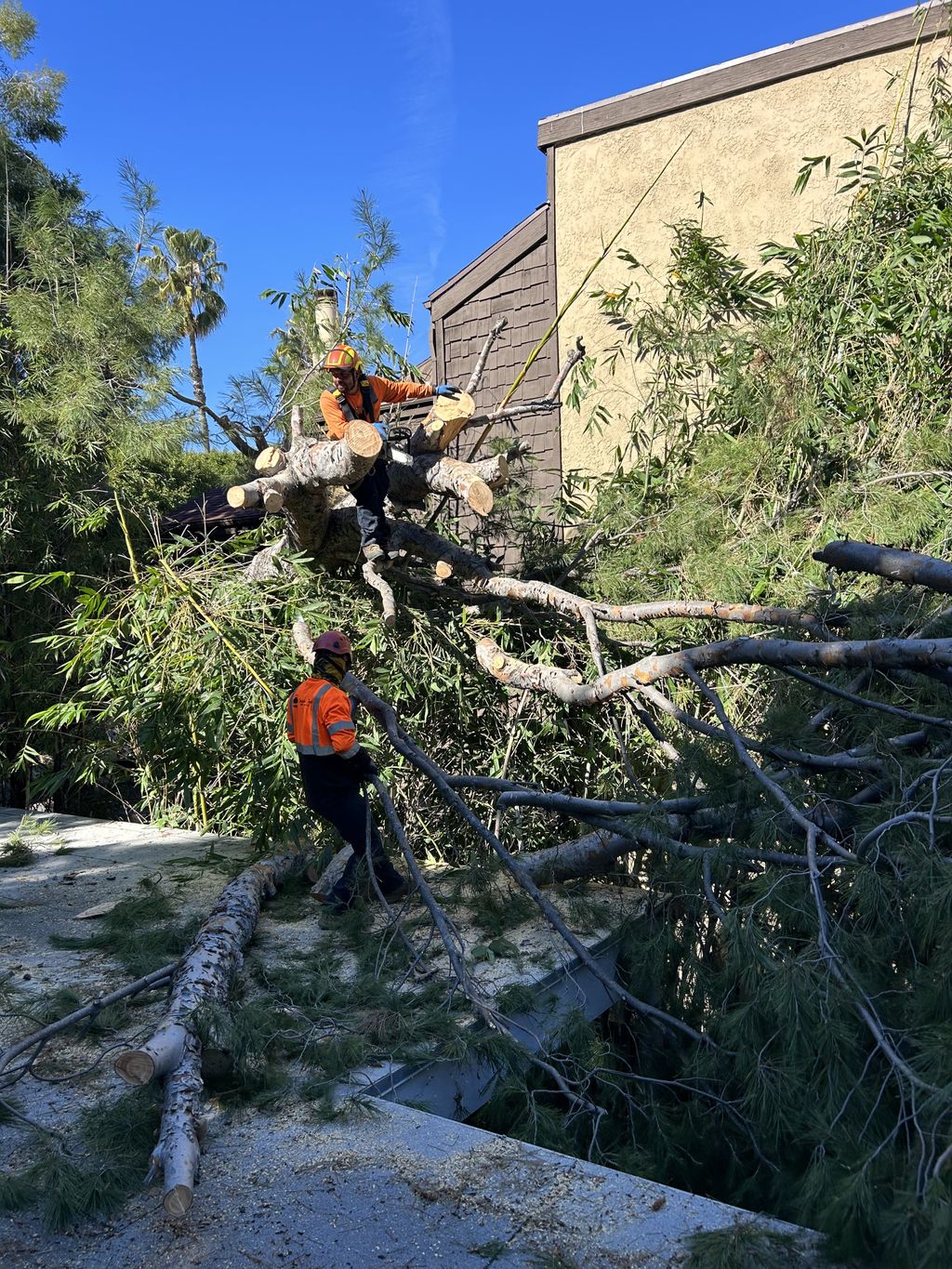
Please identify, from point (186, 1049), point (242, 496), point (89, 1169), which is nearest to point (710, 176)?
point (242, 496)

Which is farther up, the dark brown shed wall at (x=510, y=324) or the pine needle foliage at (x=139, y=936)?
the dark brown shed wall at (x=510, y=324)

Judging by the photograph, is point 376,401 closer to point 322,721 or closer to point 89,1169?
point 322,721

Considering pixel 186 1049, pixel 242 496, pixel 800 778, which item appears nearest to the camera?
pixel 186 1049

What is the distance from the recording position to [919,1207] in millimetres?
2037

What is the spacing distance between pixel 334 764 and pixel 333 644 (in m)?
0.58

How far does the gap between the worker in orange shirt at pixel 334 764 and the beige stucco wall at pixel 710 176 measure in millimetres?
3863

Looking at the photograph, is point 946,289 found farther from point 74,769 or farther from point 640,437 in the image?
point 74,769

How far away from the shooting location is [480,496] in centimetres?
562

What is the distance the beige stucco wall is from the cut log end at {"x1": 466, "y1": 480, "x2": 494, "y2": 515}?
8.39 ft

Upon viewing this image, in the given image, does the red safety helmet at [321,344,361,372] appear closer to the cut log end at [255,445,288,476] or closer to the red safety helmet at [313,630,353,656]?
the cut log end at [255,445,288,476]

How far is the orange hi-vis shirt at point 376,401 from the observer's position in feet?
18.1

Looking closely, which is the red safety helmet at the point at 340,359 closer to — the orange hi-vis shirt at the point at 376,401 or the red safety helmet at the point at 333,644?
the orange hi-vis shirt at the point at 376,401

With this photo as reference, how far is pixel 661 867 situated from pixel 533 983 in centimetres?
70

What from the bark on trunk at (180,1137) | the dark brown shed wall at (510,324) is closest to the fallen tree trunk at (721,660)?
the bark on trunk at (180,1137)
